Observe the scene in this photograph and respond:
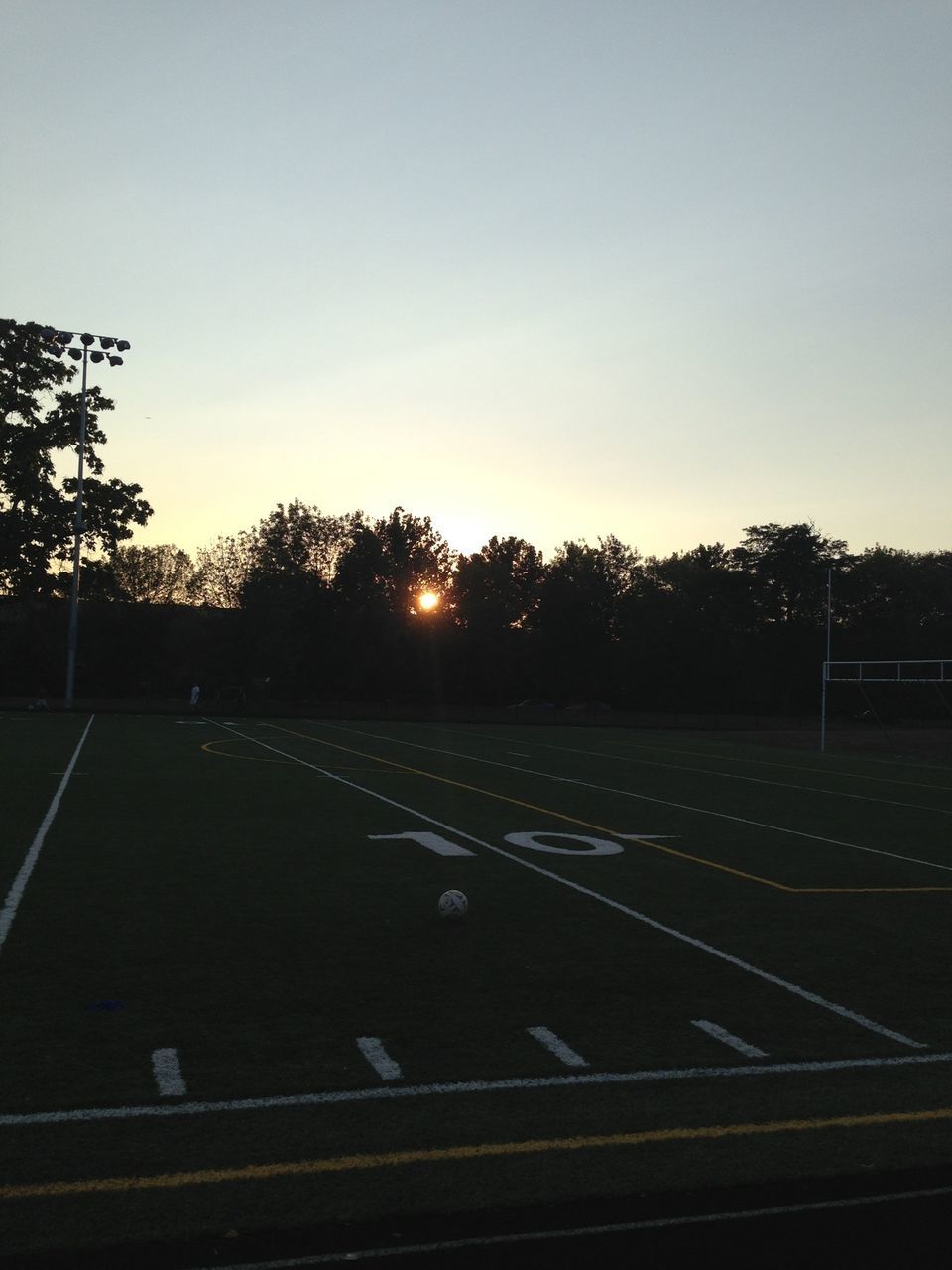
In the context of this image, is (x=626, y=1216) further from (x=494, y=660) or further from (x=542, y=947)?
(x=494, y=660)

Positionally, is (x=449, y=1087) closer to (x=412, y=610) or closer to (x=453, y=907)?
(x=453, y=907)

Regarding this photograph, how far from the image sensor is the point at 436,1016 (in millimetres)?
7277

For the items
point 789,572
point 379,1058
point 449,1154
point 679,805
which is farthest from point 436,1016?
point 789,572

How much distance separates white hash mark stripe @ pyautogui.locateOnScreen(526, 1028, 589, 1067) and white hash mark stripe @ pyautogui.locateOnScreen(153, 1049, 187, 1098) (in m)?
2.17

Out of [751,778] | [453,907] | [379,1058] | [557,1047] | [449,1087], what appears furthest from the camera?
[751,778]

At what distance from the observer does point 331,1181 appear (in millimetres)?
4844

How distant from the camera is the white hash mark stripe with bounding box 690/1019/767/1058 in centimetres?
677

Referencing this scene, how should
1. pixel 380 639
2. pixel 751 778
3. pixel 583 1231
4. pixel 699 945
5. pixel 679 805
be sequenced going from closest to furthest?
1. pixel 583 1231
2. pixel 699 945
3. pixel 679 805
4. pixel 751 778
5. pixel 380 639

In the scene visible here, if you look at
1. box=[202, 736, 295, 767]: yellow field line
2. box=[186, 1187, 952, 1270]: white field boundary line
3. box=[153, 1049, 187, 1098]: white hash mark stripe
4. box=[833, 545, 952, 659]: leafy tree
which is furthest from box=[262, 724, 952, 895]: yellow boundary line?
box=[833, 545, 952, 659]: leafy tree

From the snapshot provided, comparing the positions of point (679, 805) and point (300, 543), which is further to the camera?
point (300, 543)

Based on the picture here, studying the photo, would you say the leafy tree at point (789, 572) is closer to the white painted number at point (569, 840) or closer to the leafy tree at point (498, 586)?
the leafy tree at point (498, 586)

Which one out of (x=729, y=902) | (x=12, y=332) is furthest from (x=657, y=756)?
(x=12, y=332)

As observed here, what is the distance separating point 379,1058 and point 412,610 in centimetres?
9283

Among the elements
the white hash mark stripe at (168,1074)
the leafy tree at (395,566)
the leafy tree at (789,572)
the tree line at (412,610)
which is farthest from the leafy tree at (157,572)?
the white hash mark stripe at (168,1074)
